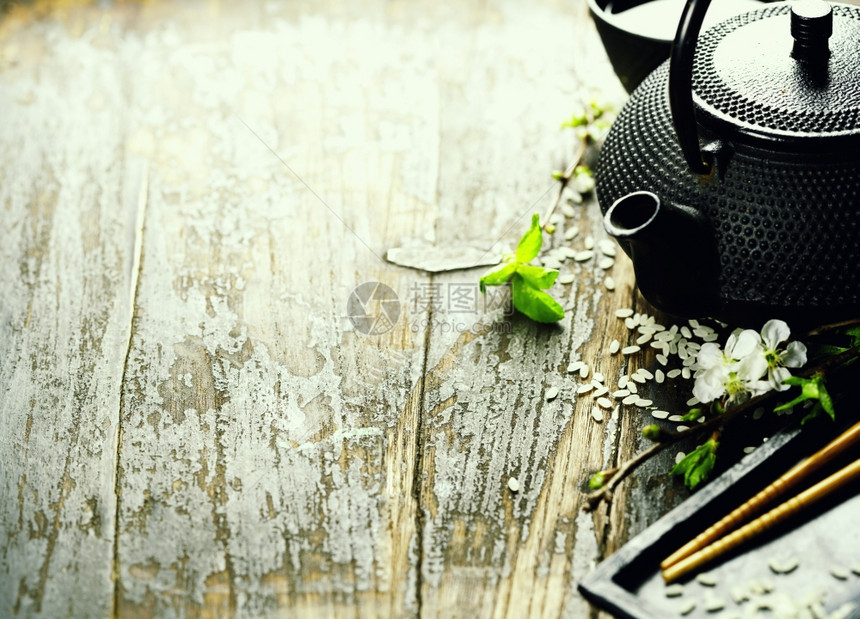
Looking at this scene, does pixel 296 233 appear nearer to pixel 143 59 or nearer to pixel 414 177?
pixel 414 177

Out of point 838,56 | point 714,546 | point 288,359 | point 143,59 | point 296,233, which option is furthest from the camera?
point 143,59

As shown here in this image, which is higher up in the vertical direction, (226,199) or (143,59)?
(143,59)

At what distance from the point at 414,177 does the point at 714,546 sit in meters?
0.66

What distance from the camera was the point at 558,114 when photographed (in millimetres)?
1346

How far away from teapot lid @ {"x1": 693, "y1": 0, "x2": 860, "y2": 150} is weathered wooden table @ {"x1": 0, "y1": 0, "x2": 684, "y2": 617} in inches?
10.9

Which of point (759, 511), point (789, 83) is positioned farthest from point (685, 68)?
point (759, 511)

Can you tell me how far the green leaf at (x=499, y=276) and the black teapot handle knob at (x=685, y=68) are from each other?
266 mm

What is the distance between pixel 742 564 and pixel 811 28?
51 cm

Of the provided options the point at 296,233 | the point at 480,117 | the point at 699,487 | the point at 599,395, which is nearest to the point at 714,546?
the point at 699,487

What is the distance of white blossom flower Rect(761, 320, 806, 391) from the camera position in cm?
88

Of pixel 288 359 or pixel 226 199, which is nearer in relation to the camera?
pixel 288 359

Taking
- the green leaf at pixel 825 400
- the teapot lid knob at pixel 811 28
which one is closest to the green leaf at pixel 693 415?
the green leaf at pixel 825 400

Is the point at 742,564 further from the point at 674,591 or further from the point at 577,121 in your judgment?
the point at 577,121

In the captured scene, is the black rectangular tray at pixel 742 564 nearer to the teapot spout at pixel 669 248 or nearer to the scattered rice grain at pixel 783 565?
the scattered rice grain at pixel 783 565
